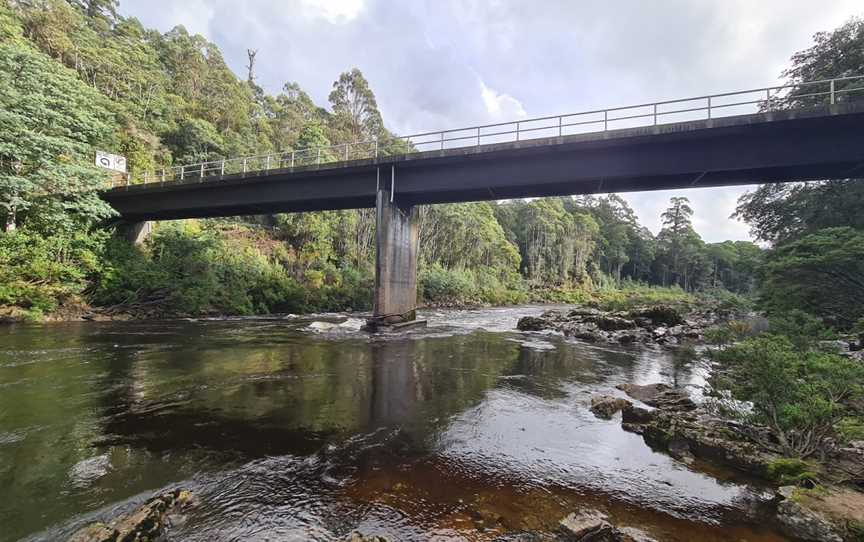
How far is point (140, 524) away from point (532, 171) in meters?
16.9

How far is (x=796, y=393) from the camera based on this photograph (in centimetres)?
523

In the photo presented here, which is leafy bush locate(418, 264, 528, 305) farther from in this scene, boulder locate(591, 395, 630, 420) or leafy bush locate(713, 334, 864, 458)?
leafy bush locate(713, 334, 864, 458)

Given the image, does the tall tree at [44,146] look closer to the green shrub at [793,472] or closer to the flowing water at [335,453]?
the flowing water at [335,453]

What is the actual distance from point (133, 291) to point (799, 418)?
2796 centimetres

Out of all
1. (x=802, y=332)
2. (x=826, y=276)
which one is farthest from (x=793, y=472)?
(x=826, y=276)

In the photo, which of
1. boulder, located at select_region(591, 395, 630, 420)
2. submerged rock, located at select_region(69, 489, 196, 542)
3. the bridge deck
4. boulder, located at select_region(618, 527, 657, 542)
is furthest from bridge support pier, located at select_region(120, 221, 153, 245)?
boulder, located at select_region(618, 527, 657, 542)

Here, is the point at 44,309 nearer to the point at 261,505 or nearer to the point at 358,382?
the point at 358,382

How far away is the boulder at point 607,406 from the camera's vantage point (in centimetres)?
741

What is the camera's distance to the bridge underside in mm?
12867

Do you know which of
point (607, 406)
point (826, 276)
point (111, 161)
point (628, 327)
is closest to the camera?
point (607, 406)

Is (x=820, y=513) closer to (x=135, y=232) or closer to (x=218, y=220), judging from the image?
(x=135, y=232)

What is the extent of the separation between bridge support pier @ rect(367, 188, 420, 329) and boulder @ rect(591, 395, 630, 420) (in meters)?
12.6

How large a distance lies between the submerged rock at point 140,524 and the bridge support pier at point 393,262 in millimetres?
14904

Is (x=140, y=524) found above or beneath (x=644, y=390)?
above
